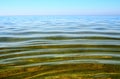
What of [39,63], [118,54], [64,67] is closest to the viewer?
[64,67]

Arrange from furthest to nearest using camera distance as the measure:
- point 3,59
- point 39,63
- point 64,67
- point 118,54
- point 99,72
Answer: point 118,54 < point 3,59 < point 39,63 < point 64,67 < point 99,72

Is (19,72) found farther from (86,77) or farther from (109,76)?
(109,76)

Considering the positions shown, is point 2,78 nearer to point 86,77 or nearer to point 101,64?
point 86,77

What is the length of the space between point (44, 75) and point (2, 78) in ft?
3.22

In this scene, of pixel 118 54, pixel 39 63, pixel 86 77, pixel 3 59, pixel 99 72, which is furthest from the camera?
pixel 118 54

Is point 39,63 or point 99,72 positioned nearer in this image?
point 99,72

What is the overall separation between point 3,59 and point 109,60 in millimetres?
3322

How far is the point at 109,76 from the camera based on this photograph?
4465 millimetres

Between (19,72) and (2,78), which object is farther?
(19,72)

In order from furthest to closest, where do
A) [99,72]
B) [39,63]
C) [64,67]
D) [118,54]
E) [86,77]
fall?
[118,54] < [39,63] < [64,67] < [99,72] < [86,77]

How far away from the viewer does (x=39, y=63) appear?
5602 mm

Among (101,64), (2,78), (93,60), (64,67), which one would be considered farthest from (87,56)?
(2,78)

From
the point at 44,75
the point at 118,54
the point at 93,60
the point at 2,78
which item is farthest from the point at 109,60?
the point at 2,78

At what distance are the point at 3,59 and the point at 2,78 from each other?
5.61 ft
